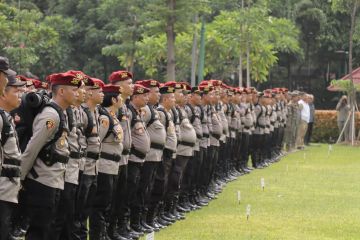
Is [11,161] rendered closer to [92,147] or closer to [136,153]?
[92,147]

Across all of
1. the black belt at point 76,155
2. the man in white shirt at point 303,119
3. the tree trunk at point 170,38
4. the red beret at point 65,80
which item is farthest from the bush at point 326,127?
the red beret at point 65,80

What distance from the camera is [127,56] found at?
38094 millimetres

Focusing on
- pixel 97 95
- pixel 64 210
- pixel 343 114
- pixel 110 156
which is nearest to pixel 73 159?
pixel 64 210

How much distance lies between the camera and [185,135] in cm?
1502

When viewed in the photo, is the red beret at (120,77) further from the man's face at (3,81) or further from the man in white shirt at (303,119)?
the man in white shirt at (303,119)

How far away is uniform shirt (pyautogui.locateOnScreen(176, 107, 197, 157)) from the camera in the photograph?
1487 cm

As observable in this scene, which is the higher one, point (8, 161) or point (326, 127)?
point (8, 161)

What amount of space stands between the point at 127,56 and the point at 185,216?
944 inches

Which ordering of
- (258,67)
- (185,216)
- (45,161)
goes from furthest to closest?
(258,67) → (185,216) → (45,161)

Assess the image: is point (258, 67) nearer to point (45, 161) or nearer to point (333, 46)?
point (333, 46)

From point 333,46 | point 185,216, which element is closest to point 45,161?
point 185,216

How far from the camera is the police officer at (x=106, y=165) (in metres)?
10.8

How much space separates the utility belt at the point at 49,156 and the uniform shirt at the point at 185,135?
19.2ft

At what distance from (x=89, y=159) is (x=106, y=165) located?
67cm
